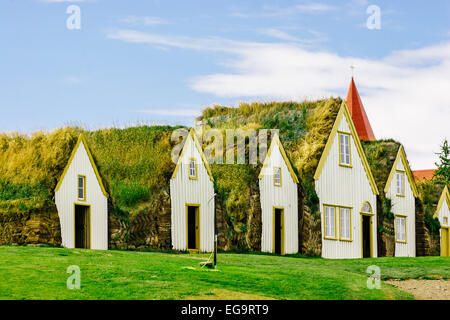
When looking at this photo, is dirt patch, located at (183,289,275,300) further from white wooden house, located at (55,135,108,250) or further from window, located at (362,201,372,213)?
window, located at (362,201,372,213)

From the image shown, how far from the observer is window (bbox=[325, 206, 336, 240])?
1716 inches

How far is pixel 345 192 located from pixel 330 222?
83.2 inches

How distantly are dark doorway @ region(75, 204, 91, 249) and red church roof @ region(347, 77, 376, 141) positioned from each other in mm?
25836

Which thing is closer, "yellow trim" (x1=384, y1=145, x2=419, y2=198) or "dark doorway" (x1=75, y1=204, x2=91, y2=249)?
"dark doorway" (x1=75, y1=204, x2=91, y2=249)

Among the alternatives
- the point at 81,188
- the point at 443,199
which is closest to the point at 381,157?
the point at 443,199

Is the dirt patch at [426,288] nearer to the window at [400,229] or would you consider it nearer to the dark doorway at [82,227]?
the dark doorway at [82,227]

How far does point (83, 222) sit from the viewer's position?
36219 millimetres

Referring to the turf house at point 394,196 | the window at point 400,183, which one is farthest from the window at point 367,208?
the window at point 400,183

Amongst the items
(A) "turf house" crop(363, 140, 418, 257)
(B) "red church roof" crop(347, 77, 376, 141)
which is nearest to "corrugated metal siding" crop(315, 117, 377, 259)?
(A) "turf house" crop(363, 140, 418, 257)

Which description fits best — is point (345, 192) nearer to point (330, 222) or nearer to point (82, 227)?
point (330, 222)

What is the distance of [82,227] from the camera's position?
36156mm

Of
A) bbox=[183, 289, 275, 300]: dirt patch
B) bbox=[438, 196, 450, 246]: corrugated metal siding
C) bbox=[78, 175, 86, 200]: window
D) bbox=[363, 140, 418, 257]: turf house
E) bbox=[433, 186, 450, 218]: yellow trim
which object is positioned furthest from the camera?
bbox=[438, 196, 450, 246]: corrugated metal siding

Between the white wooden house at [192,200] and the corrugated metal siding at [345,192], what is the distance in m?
6.62
